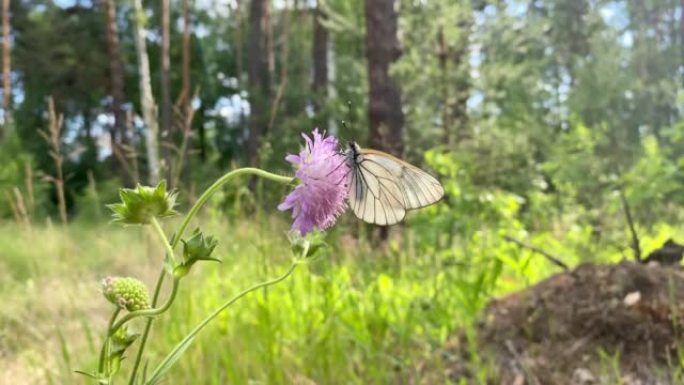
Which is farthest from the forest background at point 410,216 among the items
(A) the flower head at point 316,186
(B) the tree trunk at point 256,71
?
(B) the tree trunk at point 256,71

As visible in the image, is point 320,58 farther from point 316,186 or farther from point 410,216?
point 316,186

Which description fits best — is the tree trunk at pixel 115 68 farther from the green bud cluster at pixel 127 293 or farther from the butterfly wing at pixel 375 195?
the green bud cluster at pixel 127 293

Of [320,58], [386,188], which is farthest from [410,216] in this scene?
[320,58]

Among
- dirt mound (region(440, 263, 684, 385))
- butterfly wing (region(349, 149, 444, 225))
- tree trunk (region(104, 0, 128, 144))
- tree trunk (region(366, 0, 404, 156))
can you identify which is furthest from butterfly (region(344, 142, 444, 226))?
tree trunk (region(104, 0, 128, 144))

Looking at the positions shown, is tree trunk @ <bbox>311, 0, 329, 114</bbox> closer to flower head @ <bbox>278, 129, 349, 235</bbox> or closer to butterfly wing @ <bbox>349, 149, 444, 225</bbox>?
butterfly wing @ <bbox>349, 149, 444, 225</bbox>

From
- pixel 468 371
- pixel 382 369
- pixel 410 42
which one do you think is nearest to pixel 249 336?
pixel 382 369

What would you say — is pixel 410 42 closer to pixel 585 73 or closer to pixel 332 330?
pixel 585 73

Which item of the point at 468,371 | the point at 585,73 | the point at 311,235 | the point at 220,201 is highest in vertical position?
the point at 585,73
